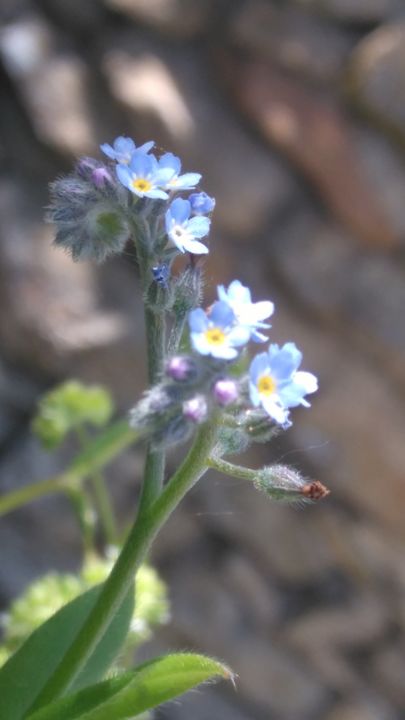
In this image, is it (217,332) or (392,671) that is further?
(392,671)

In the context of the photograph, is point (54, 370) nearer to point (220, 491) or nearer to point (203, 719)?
point (220, 491)

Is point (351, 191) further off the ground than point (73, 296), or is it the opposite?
point (351, 191)

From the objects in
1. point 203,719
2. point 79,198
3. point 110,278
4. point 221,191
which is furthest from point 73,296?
point 79,198

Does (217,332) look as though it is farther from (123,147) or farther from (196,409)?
(123,147)

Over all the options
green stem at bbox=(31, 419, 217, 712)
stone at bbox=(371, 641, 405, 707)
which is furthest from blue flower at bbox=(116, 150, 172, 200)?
stone at bbox=(371, 641, 405, 707)

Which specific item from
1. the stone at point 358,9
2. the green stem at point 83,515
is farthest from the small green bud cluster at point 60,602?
the stone at point 358,9

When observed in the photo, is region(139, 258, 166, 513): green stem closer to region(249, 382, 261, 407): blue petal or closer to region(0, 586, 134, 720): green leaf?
region(249, 382, 261, 407): blue petal

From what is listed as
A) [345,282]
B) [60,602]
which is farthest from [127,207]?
[345,282]
